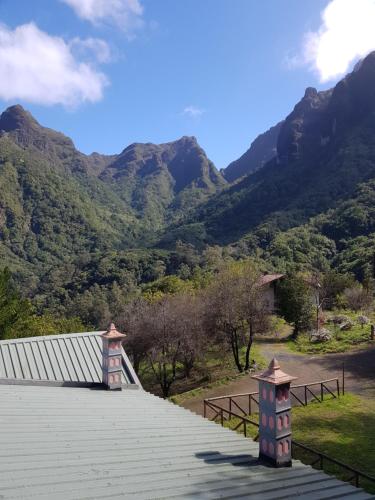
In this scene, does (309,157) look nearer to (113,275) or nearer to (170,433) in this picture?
(113,275)

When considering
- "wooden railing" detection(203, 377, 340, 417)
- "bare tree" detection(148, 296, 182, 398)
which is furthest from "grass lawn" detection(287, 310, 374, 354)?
"bare tree" detection(148, 296, 182, 398)

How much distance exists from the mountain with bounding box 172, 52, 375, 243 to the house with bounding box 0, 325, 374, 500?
89.7 meters

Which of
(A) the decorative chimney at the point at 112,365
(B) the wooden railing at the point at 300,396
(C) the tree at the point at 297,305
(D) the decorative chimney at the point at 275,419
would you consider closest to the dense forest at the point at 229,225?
(C) the tree at the point at 297,305

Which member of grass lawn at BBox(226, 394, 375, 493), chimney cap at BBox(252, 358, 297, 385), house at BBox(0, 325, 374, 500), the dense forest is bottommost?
grass lawn at BBox(226, 394, 375, 493)

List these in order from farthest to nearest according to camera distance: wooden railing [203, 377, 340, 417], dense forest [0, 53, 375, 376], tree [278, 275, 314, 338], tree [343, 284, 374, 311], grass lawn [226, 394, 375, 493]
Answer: dense forest [0, 53, 375, 376]
tree [343, 284, 374, 311]
tree [278, 275, 314, 338]
wooden railing [203, 377, 340, 417]
grass lawn [226, 394, 375, 493]

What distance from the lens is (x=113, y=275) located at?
7900 centimetres

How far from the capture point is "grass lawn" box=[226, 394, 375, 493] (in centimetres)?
1081

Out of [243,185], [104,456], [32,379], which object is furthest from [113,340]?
[243,185]

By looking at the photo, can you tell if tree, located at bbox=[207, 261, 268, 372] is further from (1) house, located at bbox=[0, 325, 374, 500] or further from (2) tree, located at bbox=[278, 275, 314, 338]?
(1) house, located at bbox=[0, 325, 374, 500]

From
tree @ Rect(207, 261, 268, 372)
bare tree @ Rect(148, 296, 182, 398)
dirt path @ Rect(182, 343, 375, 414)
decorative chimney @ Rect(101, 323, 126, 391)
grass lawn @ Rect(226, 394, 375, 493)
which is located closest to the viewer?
decorative chimney @ Rect(101, 323, 126, 391)

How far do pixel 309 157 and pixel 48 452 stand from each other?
445ft

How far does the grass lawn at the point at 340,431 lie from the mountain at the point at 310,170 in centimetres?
8218

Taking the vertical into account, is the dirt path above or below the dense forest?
below

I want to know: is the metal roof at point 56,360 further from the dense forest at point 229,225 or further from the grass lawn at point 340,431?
the dense forest at point 229,225
